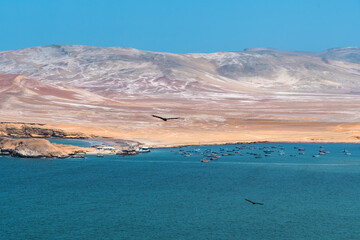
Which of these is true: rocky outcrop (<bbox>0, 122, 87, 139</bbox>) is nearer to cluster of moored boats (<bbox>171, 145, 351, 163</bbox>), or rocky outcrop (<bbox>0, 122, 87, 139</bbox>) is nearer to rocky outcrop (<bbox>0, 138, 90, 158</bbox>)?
rocky outcrop (<bbox>0, 138, 90, 158</bbox>)

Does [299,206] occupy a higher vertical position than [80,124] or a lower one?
lower

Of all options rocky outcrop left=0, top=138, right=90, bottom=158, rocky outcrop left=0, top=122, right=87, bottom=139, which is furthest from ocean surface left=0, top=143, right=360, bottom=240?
rocky outcrop left=0, top=122, right=87, bottom=139

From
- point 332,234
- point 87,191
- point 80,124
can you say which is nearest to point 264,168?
point 87,191

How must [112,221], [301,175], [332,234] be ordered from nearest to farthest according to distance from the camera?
1. [332,234]
2. [112,221]
3. [301,175]

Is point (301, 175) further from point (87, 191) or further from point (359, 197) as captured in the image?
point (87, 191)

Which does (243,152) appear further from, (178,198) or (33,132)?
(33,132)

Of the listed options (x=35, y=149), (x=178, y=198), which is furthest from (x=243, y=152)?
(x=178, y=198)

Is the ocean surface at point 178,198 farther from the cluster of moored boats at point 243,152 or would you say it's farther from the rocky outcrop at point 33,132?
the rocky outcrop at point 33,132
